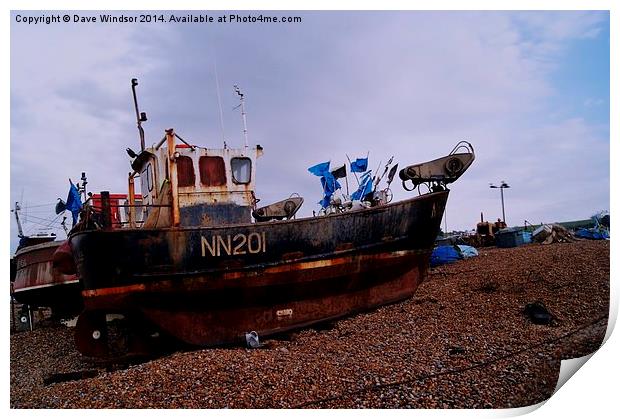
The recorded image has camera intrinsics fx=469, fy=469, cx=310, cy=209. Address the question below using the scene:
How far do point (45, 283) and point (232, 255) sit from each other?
680 centimetres

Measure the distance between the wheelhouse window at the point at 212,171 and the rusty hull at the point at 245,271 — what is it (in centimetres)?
134

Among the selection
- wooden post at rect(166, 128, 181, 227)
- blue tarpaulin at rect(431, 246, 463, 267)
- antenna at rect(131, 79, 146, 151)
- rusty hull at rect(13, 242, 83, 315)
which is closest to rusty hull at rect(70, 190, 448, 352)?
wooden post at rect(166, 128, 181, 227)

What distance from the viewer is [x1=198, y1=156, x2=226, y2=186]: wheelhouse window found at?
8516 mm

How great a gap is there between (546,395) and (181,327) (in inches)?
207

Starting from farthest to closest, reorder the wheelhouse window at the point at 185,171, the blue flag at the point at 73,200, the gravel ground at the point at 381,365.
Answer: the blue flag at the point at 73,200, the wheelhouse window at the point at 185,171, the gravel ground at the point at 381,365

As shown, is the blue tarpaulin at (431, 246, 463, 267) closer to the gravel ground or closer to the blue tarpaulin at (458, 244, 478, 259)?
the blue tarpaulin at (458, 244, 478, 259)

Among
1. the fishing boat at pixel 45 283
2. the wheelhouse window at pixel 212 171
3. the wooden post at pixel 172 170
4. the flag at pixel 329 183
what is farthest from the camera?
the fishing boat at pixel 45 283

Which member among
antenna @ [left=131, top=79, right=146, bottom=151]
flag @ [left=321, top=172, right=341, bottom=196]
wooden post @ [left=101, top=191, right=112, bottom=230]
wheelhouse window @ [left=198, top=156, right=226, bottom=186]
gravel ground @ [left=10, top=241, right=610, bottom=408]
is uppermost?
antenna @ [left=131, top=79, right=146, bottom=151]

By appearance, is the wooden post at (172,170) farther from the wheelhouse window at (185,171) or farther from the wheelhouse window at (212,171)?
the wheelhouse window at (212,171)

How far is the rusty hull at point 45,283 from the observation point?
38.0 ft

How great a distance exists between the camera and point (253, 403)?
5.57m

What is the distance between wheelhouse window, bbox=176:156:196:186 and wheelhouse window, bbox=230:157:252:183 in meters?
0.75

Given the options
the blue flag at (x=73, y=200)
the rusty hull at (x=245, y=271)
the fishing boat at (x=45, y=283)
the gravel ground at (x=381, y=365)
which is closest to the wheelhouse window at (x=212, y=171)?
the rusty hull at (x=245, y=271)
